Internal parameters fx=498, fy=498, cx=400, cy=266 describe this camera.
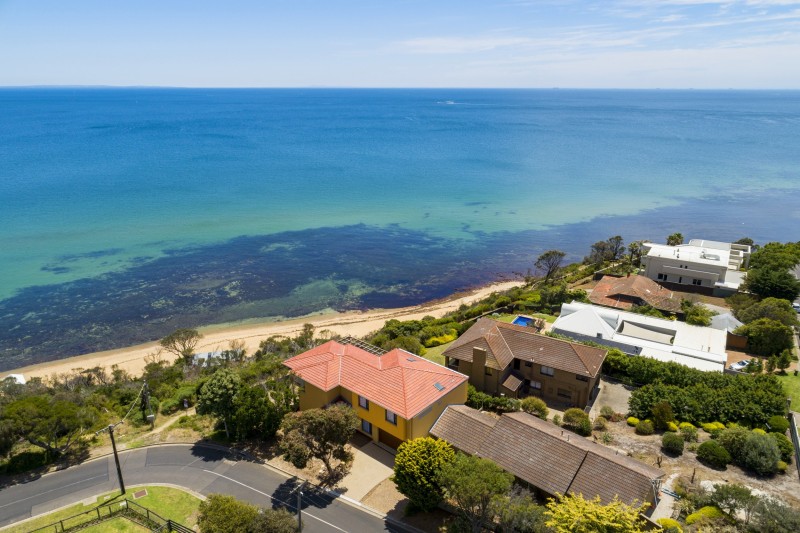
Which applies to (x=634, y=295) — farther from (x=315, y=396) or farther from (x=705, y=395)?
(x=315, y=396)

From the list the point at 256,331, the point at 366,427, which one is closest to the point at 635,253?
the point at 256,331

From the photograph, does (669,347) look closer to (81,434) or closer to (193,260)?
(81,434)

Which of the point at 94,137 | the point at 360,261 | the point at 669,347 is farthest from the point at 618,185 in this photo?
the point at 94,137

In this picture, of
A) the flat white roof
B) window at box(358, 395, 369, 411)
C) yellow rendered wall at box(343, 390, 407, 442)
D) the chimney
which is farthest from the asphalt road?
the flat white roof

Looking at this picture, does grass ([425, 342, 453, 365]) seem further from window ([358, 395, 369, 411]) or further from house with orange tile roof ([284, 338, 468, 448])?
window ([358, 395, 369, 411])

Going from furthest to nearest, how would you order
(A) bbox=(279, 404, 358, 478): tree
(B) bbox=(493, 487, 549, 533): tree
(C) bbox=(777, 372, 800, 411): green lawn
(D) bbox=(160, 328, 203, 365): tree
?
1. (D) bbox=(160, 328, 203, 365): tree
2. (C) bbox=(777, 372, 800, 411): green lawn
3. (A) bbox=(279, 404, 358, 478): tree
4. (B) bbox=(493, 487, 549, 533): tree
